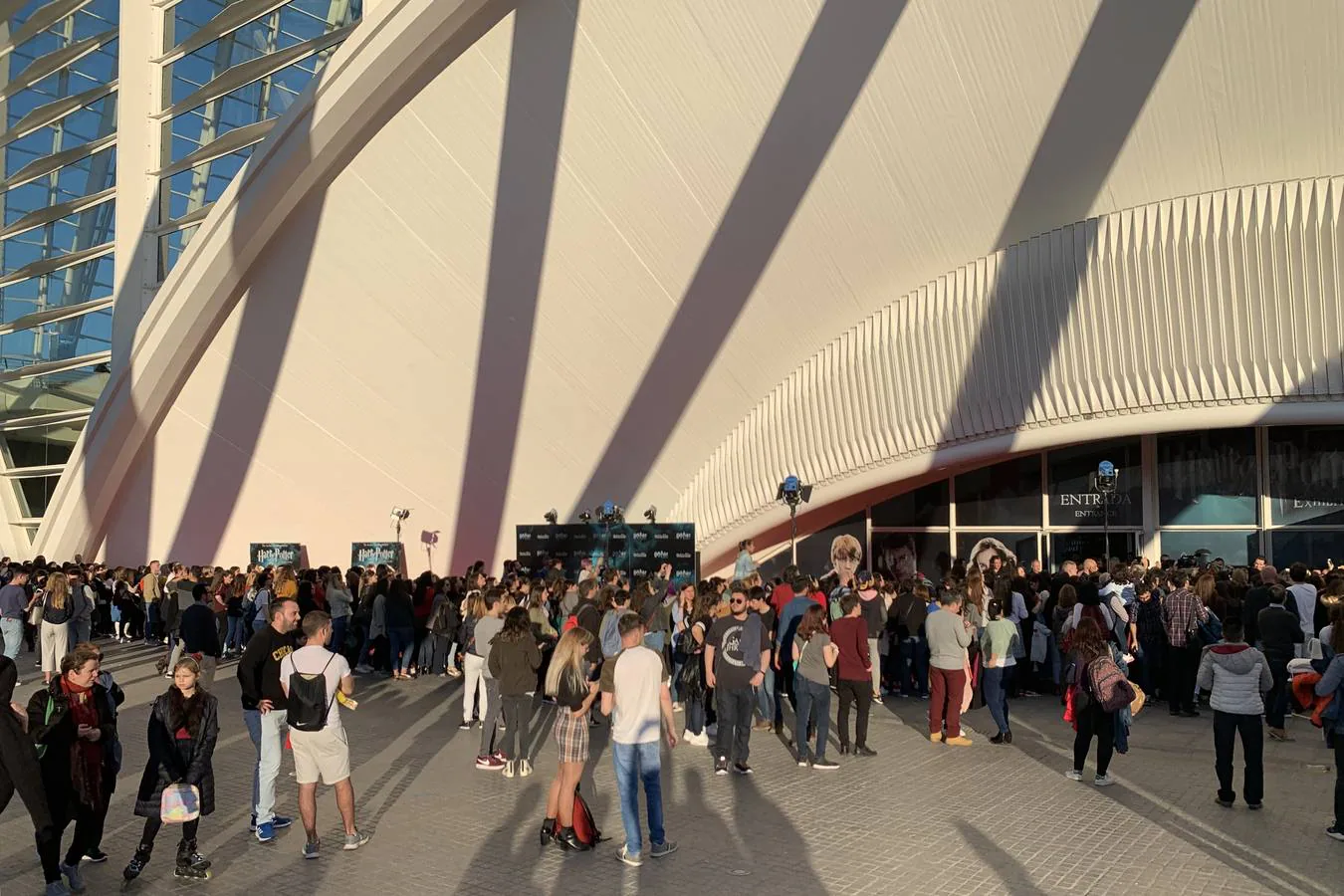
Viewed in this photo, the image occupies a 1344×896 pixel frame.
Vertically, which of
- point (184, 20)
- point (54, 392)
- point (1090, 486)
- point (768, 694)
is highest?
point (184, 20)

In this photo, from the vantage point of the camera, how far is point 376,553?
25.0 metres

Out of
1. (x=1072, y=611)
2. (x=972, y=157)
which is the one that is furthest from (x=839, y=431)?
(x=1072, y=611)

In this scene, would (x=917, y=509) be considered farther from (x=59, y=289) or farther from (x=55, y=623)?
(x=59, y=289)

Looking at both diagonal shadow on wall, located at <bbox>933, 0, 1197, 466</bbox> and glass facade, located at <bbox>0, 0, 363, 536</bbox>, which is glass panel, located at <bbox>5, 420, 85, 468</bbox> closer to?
glass facade, located at <bbox>0, 0, 363, 536</bbox>

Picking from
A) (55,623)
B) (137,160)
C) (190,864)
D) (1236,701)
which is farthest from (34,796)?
(137,160)

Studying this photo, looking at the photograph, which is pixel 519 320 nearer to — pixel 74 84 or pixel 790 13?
pixel 790 13

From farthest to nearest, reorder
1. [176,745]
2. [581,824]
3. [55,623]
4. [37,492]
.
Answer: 1. [37,492]
2. [55,623]
3. [581,824]
4. [176,745]

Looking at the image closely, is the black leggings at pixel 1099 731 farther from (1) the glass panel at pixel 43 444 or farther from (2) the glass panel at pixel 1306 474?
(1) the glass panel at pixel 43 444

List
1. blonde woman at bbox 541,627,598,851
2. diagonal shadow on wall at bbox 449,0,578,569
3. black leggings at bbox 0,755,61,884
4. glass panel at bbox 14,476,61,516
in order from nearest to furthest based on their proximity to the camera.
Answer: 1. black leggings at bbox 0,755,61,884
2. blonde woman at bbox 541,627,598,851
3. diagonal shadow on wall at bbox 449,0,578,569
4. glass panel at bbox 14,476,61,516

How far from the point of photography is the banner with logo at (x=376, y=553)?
2498 centimetres

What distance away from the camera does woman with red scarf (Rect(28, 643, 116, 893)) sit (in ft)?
20.2

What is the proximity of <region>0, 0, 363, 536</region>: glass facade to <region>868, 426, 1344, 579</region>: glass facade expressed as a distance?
15592 millimetres

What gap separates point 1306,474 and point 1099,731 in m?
13.1

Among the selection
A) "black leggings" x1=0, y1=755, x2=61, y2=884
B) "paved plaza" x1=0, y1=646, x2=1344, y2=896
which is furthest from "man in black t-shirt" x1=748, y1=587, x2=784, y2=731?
"black leggings" x1=0, y1=755, x2=61, y2=884
